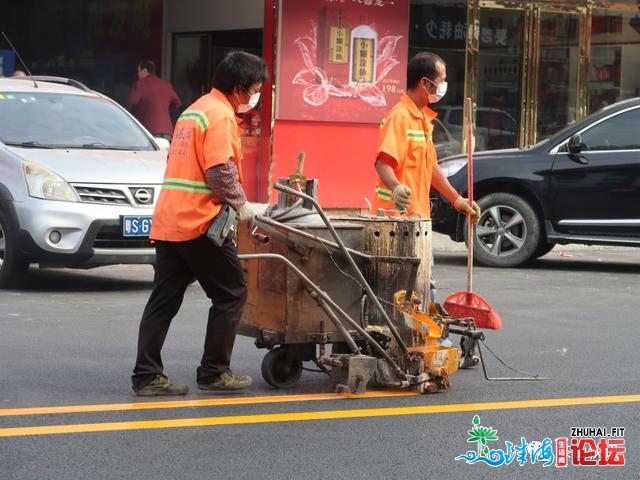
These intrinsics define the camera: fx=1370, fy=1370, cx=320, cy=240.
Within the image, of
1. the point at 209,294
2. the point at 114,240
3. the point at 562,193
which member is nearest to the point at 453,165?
the point at 562,193

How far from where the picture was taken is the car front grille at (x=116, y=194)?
→ 10.7 metres

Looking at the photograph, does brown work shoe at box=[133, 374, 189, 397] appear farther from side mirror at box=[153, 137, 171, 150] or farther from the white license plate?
side mirror at box=[153, 137, 171, 150]

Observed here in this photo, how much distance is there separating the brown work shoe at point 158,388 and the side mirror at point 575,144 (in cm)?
735

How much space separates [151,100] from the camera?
17484 mm

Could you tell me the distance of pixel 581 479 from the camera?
554 centimetres

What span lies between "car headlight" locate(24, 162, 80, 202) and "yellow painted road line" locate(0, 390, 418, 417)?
4.25 m

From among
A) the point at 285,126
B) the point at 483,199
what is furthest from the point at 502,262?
the point at 285,126

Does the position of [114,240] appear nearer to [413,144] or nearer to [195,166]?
[413,144]

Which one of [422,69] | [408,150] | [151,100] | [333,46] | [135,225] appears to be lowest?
[135,225]

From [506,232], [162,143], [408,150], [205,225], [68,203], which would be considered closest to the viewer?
[205,225]

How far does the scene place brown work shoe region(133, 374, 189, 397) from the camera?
678 centimetres

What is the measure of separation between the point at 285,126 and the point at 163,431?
1177 cm

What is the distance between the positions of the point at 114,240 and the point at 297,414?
4609mm

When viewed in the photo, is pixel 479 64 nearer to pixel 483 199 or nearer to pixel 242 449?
pixel 483 199
